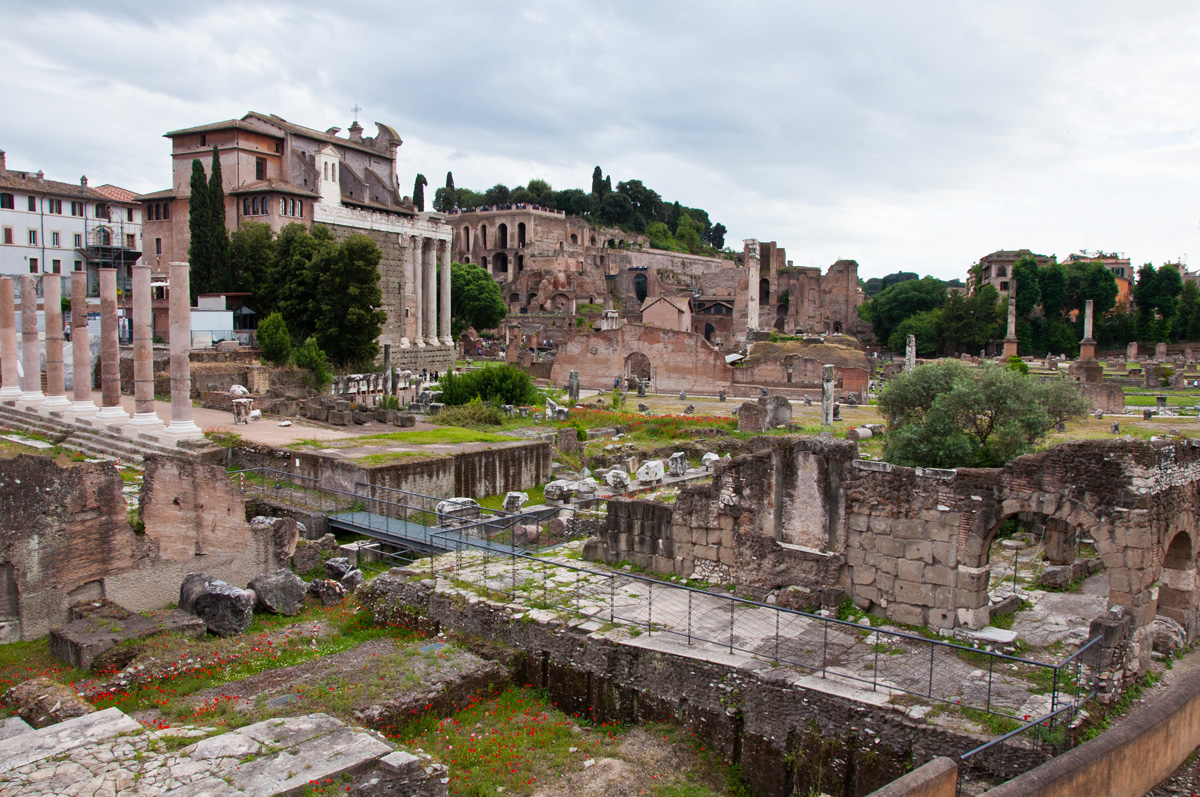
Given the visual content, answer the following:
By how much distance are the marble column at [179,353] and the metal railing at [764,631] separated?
7.04m

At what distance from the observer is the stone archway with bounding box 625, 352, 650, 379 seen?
1816 inches

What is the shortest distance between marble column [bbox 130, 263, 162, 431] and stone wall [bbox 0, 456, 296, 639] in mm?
7605

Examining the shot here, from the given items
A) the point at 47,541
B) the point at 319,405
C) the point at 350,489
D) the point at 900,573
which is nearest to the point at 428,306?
the point at 319,405

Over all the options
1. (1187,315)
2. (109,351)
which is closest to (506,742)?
(109,351)

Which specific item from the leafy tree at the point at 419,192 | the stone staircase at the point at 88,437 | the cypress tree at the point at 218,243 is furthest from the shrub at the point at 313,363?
the leafy tree at the point at 419,192

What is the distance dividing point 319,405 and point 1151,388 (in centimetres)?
4175

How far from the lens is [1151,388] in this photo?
43.7 m

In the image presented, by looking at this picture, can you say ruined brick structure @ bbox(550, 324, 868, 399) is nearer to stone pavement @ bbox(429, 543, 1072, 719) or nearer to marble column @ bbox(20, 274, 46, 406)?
marble column @ bbox(20, 274, 46, 406)

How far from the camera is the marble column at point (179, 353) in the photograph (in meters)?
19.3

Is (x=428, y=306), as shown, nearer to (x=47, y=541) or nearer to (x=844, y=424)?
(x=844, y=424)

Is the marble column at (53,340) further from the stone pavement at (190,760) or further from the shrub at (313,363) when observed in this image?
the stone pavement at (190,760)

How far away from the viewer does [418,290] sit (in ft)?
153

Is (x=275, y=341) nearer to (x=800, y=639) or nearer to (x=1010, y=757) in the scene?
(x=800, y=639)

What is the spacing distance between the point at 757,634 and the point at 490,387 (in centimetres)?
2297
